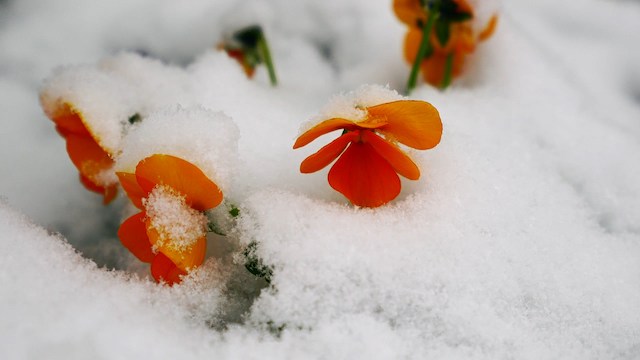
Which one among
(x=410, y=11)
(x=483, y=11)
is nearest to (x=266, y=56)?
(x=410, y=11)

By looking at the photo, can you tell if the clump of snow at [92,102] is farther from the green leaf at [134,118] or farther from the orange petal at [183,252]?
the orange petal at [183,252]

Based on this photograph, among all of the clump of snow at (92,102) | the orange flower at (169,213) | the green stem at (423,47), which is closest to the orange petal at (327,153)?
the orange flower at (169,213)

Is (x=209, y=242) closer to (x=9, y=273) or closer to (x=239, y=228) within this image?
(x=239, y=228)

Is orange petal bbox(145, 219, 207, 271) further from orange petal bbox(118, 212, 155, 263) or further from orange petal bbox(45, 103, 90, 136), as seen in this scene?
orange petal bbox(45, 103, 90, 136)

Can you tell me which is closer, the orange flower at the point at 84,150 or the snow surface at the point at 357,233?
the snow surface at the point at 357,233

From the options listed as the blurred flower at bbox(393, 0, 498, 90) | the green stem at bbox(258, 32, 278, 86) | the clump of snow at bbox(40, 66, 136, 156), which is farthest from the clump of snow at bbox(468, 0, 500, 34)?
the clump of snow at bbox(40, 66, 136, 156)

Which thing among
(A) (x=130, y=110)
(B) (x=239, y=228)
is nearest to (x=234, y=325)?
(B) (x=239, y=228)

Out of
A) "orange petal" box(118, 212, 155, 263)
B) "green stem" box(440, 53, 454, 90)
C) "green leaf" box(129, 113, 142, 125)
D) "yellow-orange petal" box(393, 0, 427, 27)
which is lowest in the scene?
"green stem" box(440, 53, 454, 90)
